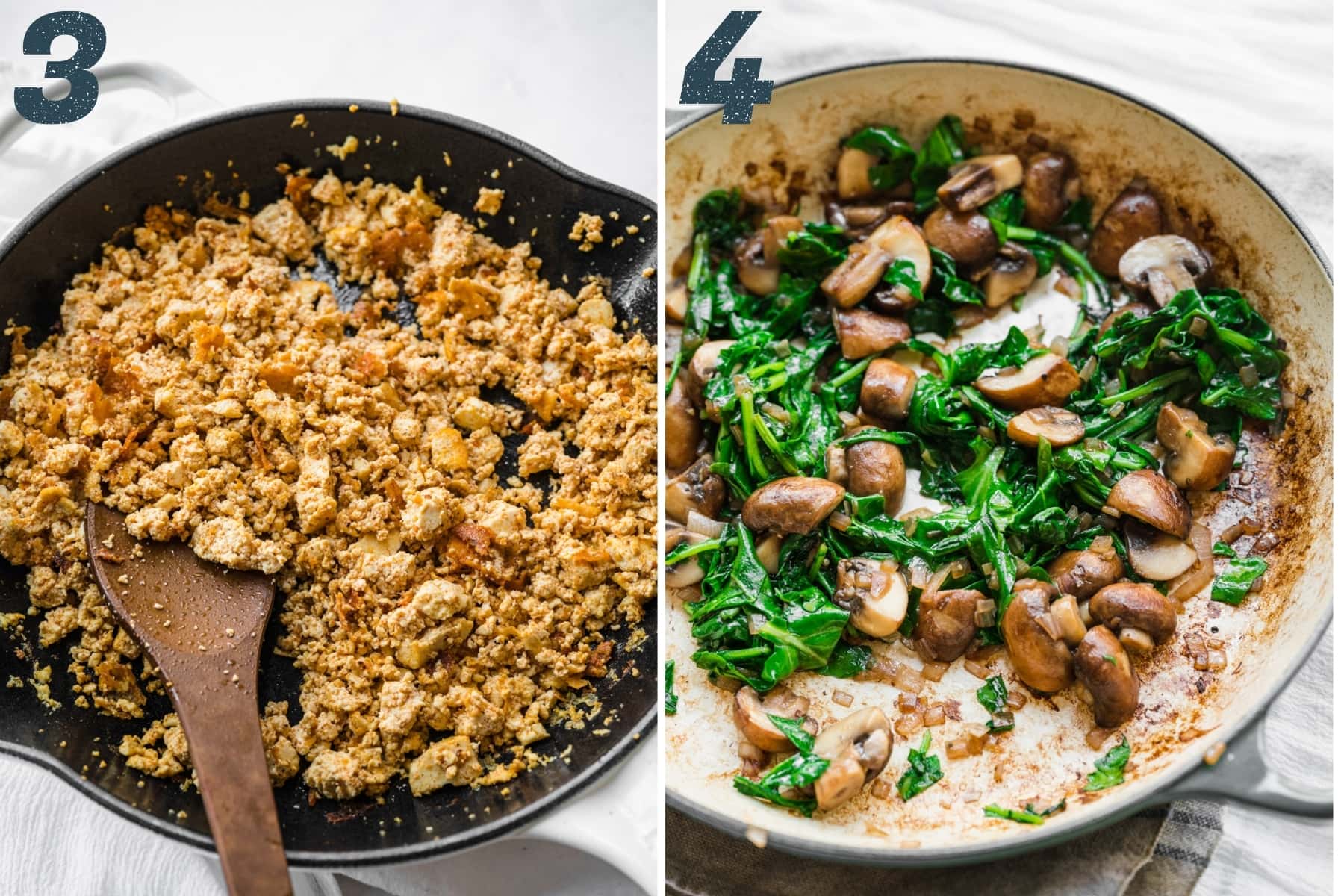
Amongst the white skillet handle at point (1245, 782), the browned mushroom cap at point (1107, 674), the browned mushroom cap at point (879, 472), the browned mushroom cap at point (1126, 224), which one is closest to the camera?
the white skillet handle at point (1245, 782)

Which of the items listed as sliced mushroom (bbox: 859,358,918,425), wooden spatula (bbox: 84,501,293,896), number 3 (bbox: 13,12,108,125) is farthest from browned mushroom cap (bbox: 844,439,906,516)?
number 3 (bbox: 13,12,108,125)

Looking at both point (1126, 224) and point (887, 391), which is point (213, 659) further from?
point (1126, 224)

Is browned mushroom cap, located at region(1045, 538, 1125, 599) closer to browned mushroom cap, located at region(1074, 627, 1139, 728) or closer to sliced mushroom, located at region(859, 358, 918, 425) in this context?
browned mushroom cap, located at region(1074, 627, 1139, 728)

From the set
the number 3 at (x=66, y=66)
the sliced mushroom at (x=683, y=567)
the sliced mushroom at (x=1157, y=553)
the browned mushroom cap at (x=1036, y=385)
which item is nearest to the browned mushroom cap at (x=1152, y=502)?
the sliced mushroom at (x=1157, y=553)

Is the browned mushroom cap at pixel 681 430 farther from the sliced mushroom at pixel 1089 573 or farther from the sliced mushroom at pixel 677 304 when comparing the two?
the sliced mushroom at pixel 1089 573

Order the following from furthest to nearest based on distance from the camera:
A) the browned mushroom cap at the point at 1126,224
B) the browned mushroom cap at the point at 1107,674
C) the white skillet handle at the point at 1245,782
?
the browned mushroom cap at the point at 1126,224 < the browned mushroom cap at the point at 1107,674 < the white skillet handle at the point at 1245,782

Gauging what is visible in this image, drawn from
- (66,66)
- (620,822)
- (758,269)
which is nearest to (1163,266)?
(758,269)

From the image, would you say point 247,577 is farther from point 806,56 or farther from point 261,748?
point 806,56
